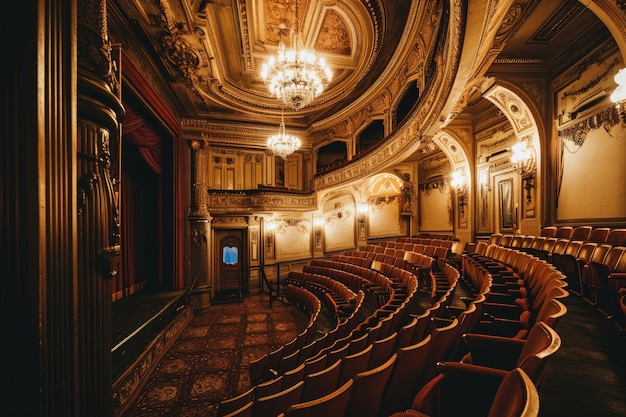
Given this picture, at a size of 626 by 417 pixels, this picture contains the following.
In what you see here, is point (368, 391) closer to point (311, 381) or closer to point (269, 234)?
point (311, 381)

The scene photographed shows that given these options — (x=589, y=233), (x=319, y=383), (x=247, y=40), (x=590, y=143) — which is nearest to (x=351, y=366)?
(x=319, y=383)

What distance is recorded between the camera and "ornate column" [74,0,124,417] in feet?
2.67

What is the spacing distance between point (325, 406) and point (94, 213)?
90 cm

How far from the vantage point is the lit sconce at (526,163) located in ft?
12.5

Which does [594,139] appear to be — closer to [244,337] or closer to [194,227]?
[244,337]

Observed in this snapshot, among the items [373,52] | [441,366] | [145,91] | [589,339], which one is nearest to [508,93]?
[373,52]

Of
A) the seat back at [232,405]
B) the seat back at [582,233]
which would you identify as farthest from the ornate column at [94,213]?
the seat back at [582,233]

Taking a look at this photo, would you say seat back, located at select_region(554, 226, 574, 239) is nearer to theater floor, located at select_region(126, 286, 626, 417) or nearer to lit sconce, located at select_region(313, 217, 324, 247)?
theater floor, located at select_region(126, 286, 626, 417)

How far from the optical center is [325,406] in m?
0.86

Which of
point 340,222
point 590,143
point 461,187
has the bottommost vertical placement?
point 340,222

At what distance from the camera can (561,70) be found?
3.59m

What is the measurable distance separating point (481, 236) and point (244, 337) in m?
4.51

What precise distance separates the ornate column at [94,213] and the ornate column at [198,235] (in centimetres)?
407

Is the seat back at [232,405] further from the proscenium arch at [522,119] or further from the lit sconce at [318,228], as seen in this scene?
the lit sconce at [318,228]
